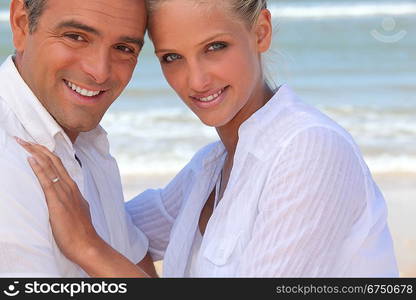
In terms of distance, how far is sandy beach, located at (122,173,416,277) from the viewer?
649 centimetres

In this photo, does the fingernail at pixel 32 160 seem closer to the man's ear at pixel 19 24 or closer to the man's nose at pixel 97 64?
the man's nose at pixel 97 64

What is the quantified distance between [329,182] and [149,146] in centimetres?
705

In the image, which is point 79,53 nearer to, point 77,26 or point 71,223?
point 77,26

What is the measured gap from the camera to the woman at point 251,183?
3014 millimetres

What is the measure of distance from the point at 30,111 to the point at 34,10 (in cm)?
43

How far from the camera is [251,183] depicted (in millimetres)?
3223

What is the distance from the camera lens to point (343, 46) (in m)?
19.3

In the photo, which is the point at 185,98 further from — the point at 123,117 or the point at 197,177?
the point at 123,117

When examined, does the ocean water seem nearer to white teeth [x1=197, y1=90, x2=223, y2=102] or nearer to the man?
white teeth [x1=197, y1=90, x2=223, y2=102]

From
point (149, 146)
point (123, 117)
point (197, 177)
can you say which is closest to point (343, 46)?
point (123, 117)

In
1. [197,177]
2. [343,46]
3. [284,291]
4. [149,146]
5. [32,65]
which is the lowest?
[284,291]
